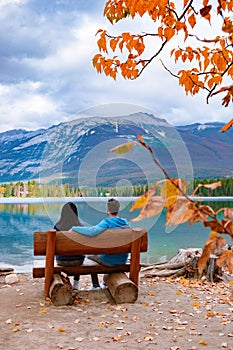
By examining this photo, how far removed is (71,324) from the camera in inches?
199

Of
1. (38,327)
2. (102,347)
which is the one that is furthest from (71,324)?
(102,347)

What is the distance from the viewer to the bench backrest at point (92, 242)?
228 inches

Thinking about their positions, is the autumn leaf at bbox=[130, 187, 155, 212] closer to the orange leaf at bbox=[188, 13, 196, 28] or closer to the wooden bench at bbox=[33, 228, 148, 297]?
the orange leaf at bbox=[188, 13, 196, 28]

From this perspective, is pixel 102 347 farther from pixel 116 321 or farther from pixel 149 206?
pixel 149 206

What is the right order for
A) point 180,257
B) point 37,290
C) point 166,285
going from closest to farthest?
point 37,290 → point 166,285 → point 180,257

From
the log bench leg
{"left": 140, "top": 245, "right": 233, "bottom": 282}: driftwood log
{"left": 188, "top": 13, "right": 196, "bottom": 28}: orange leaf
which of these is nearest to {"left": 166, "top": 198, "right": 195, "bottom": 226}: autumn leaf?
{"left": 188, "top": 13, "right": 196, "bottom": 28}: orange leaf

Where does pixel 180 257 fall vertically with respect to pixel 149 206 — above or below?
below

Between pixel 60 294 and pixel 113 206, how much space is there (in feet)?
4.43

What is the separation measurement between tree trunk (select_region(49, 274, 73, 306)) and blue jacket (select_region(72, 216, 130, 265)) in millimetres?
718

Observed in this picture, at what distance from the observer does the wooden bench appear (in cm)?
579

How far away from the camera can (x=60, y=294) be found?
→ 5680 millimetres

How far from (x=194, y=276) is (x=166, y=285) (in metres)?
1.07

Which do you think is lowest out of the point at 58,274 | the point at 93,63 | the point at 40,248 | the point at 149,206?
the point at 58,274

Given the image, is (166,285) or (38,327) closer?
(38,327)
